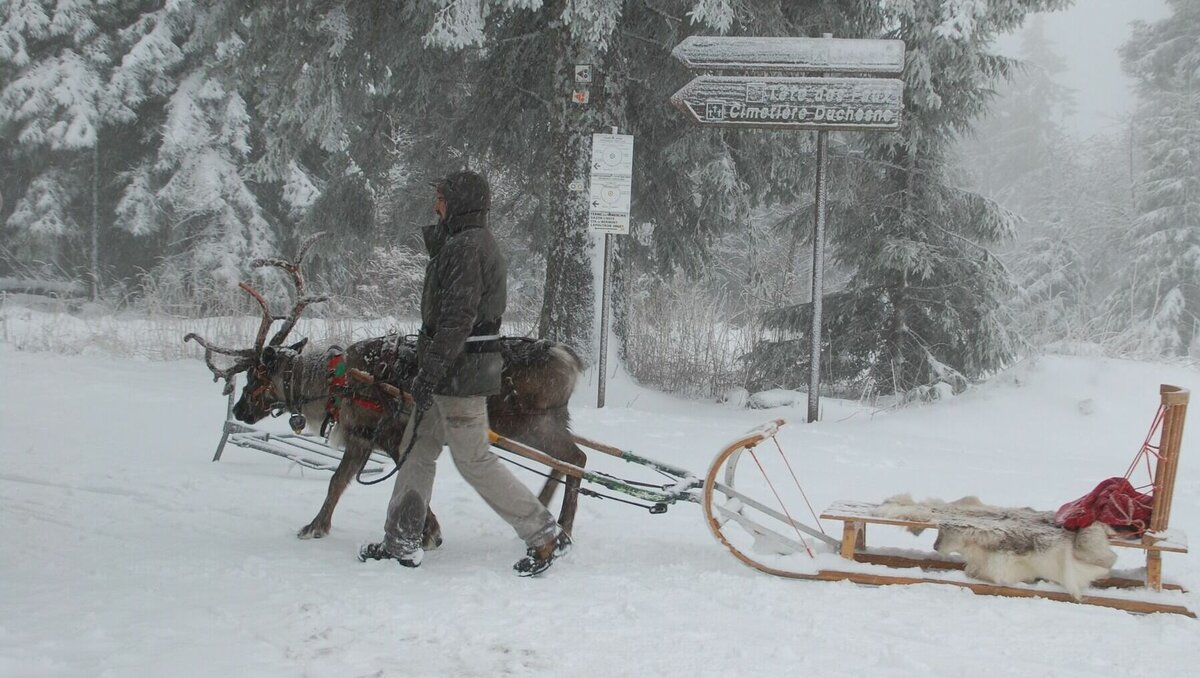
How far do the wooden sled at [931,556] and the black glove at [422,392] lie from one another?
5.00ft

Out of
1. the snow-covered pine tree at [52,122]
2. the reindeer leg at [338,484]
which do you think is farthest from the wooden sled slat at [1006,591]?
the snow-covered pine tree at [52,122]

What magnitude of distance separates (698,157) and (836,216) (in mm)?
2747

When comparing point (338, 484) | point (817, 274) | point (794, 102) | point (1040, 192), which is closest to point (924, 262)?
point (817, 274)

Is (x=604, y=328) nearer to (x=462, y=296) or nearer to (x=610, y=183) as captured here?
(x=610, y=183)

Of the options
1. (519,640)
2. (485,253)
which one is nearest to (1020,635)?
(519,640)

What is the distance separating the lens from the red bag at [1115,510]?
423 cm

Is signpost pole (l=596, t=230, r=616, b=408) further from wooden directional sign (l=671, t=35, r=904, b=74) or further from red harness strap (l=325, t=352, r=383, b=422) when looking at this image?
red harness strap (l=325, t=352, r=383, b=422)

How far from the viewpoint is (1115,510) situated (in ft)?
14.0

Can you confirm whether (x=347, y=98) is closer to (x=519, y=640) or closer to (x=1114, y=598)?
(x=519, y=640)

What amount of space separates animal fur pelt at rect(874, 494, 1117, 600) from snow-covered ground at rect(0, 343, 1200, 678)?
139 mm

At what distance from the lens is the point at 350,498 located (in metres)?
6.47

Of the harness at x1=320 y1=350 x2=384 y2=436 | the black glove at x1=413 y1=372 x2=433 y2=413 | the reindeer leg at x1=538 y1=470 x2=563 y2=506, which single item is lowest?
the reindeer leg at x1=538 y1=470 x2=563 y2=506

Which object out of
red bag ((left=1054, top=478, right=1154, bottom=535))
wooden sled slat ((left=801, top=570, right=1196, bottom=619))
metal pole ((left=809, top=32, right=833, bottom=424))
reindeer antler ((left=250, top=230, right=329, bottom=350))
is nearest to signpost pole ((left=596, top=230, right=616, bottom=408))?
metal pole ((left=809, top=32, right=833, bottom=424))

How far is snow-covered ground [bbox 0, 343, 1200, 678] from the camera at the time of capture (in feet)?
11.5
